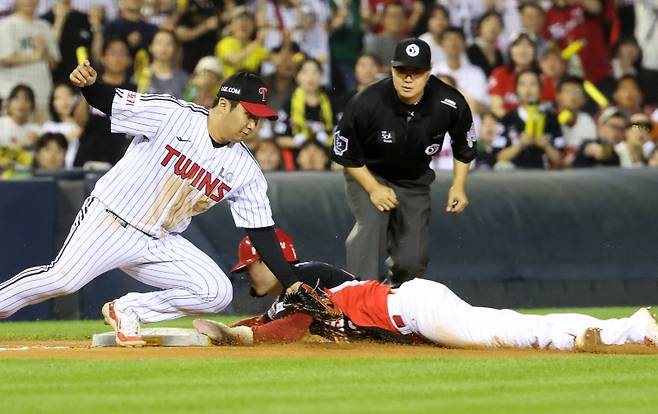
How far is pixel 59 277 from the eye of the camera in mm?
8273

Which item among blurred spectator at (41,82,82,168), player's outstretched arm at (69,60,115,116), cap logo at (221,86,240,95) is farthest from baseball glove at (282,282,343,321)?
blurred spectator at (41,82,82,168)

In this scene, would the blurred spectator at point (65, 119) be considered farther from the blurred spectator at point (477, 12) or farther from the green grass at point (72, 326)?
the blurred spectator at point (477, 12)

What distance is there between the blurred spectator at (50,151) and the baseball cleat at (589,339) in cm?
738

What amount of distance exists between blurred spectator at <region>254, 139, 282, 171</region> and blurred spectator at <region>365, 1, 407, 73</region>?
7.30 feet

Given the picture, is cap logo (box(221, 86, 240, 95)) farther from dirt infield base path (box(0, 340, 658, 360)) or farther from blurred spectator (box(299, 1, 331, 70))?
blurred spectator (box(299, 1, 331, 70))

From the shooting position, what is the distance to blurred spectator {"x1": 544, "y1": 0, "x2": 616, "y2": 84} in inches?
675

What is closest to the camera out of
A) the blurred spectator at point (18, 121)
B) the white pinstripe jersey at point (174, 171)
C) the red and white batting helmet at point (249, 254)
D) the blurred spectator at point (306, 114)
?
the white pinstripe jersey at point (174, 171)

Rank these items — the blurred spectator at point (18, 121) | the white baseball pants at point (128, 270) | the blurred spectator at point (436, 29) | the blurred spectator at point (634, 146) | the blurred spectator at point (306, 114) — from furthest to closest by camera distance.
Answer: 1. the blurred spectator at point (436, 29)
2. the blurred spectator at point (634, 146)
3. the blurred spectator at point (306, 114)
4. the blurred spectator at point (18, 121)
5. the white baseball pants at point (128, 270)

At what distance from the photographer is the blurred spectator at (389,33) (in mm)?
15938

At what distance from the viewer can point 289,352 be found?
7984 millimetres

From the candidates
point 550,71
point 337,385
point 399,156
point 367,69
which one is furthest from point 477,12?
point 337,385

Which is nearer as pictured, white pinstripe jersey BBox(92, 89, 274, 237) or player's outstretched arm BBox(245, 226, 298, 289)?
player's outstretched arm BBox(245, 226, 298, 289)

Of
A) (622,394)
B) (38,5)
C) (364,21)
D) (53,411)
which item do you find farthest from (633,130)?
(53,411)

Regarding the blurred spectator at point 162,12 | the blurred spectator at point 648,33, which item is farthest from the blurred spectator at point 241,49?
the blurred spectator at point 648,33
